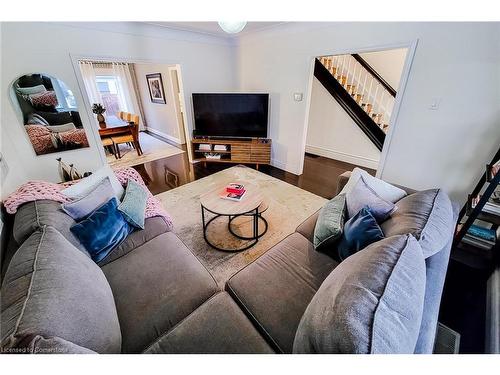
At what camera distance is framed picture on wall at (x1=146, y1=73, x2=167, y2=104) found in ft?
17.0

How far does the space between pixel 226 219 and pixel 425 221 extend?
1830 millimetres

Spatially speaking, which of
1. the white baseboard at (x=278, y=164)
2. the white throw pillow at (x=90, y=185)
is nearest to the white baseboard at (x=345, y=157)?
the white baseboard at (x=278, y=164)

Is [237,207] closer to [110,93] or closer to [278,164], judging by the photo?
[278,164]

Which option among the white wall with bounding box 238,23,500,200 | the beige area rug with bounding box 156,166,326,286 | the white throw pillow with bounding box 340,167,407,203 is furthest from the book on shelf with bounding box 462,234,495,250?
the beige area rug with bounding box 156,166,326,286

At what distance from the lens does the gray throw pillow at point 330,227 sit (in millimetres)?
1333

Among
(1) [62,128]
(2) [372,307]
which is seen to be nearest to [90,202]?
(2) [372,307]

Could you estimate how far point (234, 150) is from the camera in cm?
380

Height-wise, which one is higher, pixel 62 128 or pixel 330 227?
pixel 62 128

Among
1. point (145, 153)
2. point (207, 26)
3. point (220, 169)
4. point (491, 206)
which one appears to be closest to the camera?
point (491, 206)

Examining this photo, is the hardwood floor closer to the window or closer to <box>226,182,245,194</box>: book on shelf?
<box>226,182,245,194</box>: book on shelf

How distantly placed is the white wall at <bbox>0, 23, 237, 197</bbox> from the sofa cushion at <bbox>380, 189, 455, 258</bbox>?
112 inches
